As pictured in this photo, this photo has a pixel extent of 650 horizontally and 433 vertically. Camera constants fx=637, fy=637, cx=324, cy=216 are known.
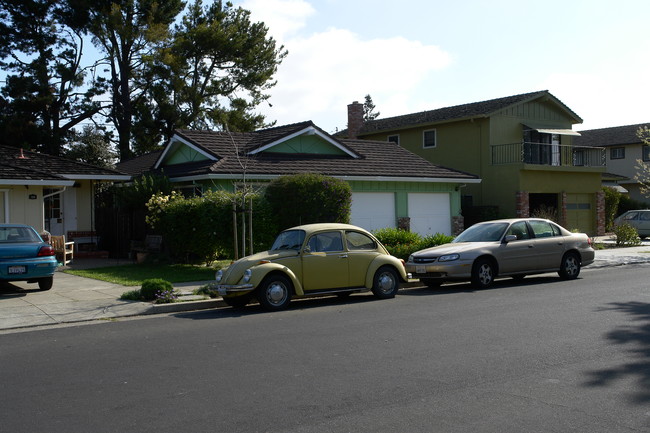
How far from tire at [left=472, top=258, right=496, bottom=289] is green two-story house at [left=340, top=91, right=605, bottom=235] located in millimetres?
15794

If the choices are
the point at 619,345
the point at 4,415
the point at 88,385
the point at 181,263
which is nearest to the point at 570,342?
the point at 619,345

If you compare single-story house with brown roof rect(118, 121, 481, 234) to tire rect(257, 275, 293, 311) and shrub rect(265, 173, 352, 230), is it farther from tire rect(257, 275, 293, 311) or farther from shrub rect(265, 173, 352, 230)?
tire rect(257, 275, 293, 311)

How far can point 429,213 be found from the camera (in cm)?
2627

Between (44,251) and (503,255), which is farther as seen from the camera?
(503,255)

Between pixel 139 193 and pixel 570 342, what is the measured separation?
604 inches

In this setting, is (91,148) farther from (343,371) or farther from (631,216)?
(343,371)

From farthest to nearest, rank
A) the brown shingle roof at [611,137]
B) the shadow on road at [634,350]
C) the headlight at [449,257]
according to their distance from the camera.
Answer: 1. the brown shingle roof at [611,137]
2. the headlight at [449,257]
3. the shadow on road at [634,350]

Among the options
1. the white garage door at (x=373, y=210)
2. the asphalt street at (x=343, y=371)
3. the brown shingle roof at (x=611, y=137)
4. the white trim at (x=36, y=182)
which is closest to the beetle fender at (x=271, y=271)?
the asphalt street at (x=343, y=371)

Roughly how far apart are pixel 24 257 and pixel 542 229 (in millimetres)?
11823

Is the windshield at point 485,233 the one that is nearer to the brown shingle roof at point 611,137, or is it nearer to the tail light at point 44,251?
the tail light at point 44,251

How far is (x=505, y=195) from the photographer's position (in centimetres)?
3097

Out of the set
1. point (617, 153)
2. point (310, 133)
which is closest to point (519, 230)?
A: point (310, 133)

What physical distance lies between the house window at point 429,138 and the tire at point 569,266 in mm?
19231

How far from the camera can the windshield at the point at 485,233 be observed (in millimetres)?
15000
